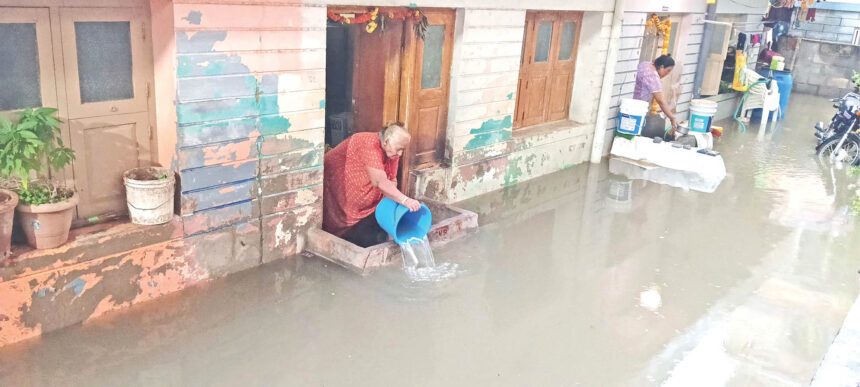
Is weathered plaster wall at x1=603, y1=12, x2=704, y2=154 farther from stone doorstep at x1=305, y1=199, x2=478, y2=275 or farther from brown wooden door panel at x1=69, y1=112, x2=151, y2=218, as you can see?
brown wooden door panel at x1=69, y1=112, x2=151, y2=218

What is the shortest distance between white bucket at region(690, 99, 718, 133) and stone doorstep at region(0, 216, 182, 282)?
28.7 feet

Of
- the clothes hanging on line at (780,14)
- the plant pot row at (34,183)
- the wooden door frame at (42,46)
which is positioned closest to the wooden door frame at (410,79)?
the plant pot row at (34,183)

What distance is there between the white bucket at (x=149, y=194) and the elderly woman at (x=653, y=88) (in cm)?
757

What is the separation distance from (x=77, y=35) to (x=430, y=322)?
3.13m

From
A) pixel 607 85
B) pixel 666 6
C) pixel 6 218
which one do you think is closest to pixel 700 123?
pixel 666 6

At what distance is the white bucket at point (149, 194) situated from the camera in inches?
193

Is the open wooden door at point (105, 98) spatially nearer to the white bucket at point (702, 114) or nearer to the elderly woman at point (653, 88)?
the elderly woman at point (653, 88)

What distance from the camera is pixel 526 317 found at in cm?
539

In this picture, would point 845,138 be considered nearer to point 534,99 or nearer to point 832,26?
point 534,99

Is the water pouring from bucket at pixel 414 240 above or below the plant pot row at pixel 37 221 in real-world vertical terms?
below

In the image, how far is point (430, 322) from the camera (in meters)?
5.19

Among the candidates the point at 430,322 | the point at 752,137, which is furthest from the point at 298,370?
the point at 752,137

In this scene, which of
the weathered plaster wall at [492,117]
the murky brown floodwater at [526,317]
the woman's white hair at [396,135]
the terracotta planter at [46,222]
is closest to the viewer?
the terracotta planter at [46,222]

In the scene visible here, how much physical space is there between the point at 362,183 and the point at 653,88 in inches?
235
